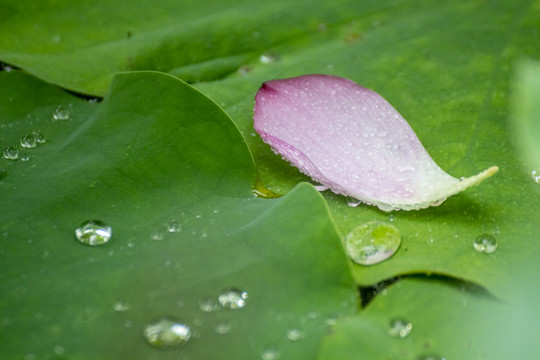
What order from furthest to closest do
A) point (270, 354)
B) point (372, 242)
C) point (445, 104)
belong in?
point (445, 104) < point (372, 242) < point (270, 354)

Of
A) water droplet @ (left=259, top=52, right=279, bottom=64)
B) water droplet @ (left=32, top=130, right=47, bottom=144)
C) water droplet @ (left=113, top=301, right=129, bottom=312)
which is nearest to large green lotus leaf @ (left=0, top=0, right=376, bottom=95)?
water droplet @ (left=259, top=52, right=279, bottom=64)

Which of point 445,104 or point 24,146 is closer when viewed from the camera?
point 24,146

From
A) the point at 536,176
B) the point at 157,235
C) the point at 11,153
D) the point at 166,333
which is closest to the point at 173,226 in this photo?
the point at 157,235

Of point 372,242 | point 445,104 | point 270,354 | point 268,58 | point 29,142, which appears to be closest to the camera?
point 270,354

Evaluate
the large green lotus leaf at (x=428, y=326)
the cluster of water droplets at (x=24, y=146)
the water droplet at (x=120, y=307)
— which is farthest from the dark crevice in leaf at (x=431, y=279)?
the cluster of water droplets at (x=24, y=146)

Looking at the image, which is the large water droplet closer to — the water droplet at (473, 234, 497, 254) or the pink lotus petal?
the pink lotus petal

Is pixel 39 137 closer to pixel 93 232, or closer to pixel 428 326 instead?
pixel 93 232
